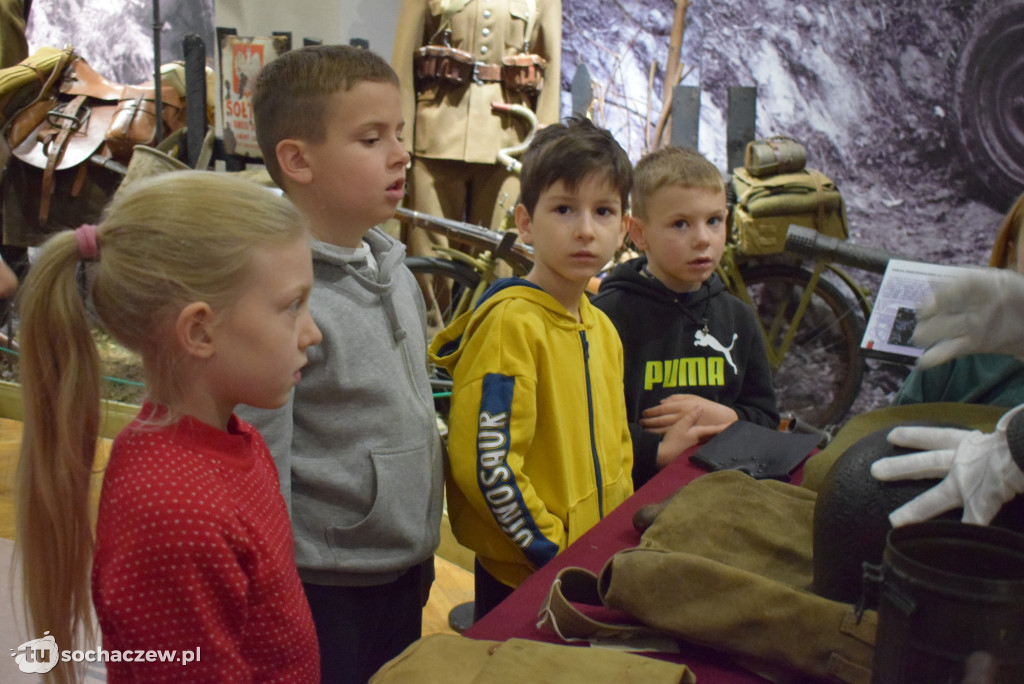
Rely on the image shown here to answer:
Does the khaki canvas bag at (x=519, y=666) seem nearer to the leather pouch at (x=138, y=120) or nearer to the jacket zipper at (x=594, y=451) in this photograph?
the jacket zipper at (x=594, y=451)

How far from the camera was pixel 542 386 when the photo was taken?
1.61 meters

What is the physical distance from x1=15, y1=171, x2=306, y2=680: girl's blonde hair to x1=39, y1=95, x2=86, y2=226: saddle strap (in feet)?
12.9

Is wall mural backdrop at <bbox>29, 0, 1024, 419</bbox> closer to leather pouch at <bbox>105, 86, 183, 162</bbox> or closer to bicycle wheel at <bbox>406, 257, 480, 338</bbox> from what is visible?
bicycle wheel at <bbox>406, 257, 480, 338</bbox>

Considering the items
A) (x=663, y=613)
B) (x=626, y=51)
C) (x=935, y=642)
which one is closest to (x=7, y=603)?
(x=663, y=613)

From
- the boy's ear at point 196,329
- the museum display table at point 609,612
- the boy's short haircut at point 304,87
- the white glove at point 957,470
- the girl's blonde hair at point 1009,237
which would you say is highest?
the boy's short haircut at point 304,87

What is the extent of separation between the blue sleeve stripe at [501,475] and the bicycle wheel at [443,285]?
90.7 inches

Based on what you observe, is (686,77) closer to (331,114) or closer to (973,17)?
(973,17)

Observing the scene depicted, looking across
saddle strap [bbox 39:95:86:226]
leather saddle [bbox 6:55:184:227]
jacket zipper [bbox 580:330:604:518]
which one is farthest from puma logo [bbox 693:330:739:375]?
saddle strap [bbox 39:95:86:226]

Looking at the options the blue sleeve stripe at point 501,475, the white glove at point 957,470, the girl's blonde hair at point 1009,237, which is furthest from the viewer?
the girl's blonde hair at point 1009,237

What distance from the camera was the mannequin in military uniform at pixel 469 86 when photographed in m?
3.80

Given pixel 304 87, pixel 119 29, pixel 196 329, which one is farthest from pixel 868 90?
pixel 119 29

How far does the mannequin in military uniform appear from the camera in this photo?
12.5ft

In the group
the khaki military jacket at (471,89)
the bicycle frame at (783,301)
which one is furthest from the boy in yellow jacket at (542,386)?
the bicycle frame at (783,301)

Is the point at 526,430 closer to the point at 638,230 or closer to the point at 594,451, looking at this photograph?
the point at 594,451
